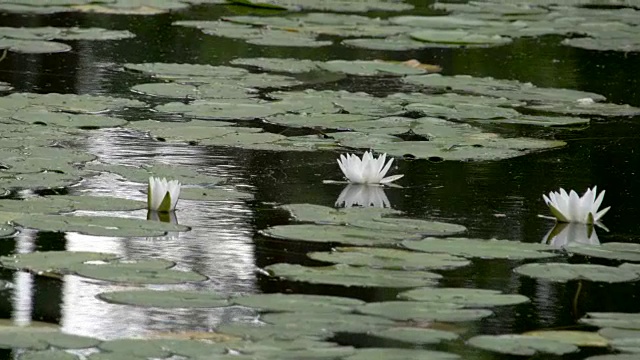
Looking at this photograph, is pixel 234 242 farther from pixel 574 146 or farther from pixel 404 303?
pixel 574 146

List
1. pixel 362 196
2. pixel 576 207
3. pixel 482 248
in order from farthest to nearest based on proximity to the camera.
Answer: pixel 362 196 → pixel 576 207 → pixel 482 248

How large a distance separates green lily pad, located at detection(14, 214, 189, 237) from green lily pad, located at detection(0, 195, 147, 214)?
130 mm

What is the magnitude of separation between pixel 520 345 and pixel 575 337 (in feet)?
0.62

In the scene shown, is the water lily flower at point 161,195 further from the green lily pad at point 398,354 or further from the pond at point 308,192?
the green lily pad at point 398,354

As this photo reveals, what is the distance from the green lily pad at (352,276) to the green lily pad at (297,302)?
0.63ft

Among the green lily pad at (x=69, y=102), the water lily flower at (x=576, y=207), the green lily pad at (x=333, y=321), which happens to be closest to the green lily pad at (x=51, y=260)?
the green lily pad at (x=333, y=321)

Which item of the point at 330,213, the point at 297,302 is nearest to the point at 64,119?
the point at 330,213

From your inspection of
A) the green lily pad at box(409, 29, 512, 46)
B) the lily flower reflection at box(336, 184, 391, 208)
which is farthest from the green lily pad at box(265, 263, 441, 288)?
the green lily pad at box(409, 29, 512, 46)

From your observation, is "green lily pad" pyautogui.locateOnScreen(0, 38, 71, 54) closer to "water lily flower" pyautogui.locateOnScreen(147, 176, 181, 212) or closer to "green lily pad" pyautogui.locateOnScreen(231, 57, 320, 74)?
"green lily pad" pyautogui.locateOnScreen(231, 57, 320, 74)

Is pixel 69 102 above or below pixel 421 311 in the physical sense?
above

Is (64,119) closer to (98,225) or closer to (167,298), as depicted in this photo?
(98,225)

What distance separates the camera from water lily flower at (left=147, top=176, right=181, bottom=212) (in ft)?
15.4

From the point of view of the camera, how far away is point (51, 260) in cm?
402

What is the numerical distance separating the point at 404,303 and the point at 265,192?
5.04 ft
